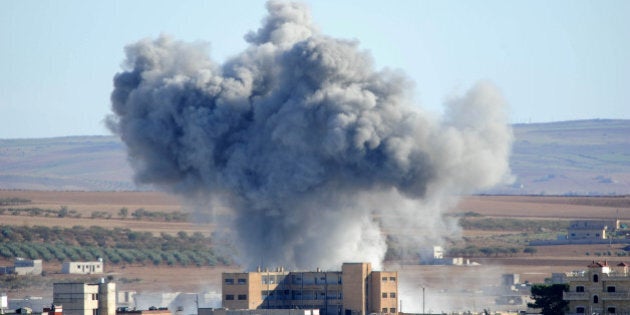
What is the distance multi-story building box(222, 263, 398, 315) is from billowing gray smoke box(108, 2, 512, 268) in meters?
5.03

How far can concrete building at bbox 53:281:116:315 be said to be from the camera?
349 ft

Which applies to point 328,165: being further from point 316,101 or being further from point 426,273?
point 426,273

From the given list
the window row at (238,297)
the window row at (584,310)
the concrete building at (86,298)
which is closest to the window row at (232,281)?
the window row at (238,297)

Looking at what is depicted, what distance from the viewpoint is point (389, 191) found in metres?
135

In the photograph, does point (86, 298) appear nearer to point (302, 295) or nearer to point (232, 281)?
point (232, 281)

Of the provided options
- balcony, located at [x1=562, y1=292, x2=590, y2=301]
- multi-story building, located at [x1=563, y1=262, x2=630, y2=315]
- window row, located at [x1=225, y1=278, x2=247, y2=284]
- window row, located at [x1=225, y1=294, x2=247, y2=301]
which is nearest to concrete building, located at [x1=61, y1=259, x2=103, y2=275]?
window row, located at [x1=225, y1=278, x2=247, y2=284]

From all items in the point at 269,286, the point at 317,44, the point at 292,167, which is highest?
the point at 317,44

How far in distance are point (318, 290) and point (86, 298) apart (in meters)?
25.4

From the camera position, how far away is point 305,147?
133250 millimetres

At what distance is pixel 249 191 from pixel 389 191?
11.4 m

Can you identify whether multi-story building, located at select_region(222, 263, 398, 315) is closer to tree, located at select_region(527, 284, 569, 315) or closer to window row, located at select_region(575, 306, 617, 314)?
tree, located at select_region(527, 284, 569, 315)

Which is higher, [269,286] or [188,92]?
[188,92]

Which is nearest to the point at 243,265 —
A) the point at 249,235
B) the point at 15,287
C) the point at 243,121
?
the point at 249,235

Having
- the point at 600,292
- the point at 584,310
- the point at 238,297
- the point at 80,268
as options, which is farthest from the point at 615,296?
the point at 80,268
